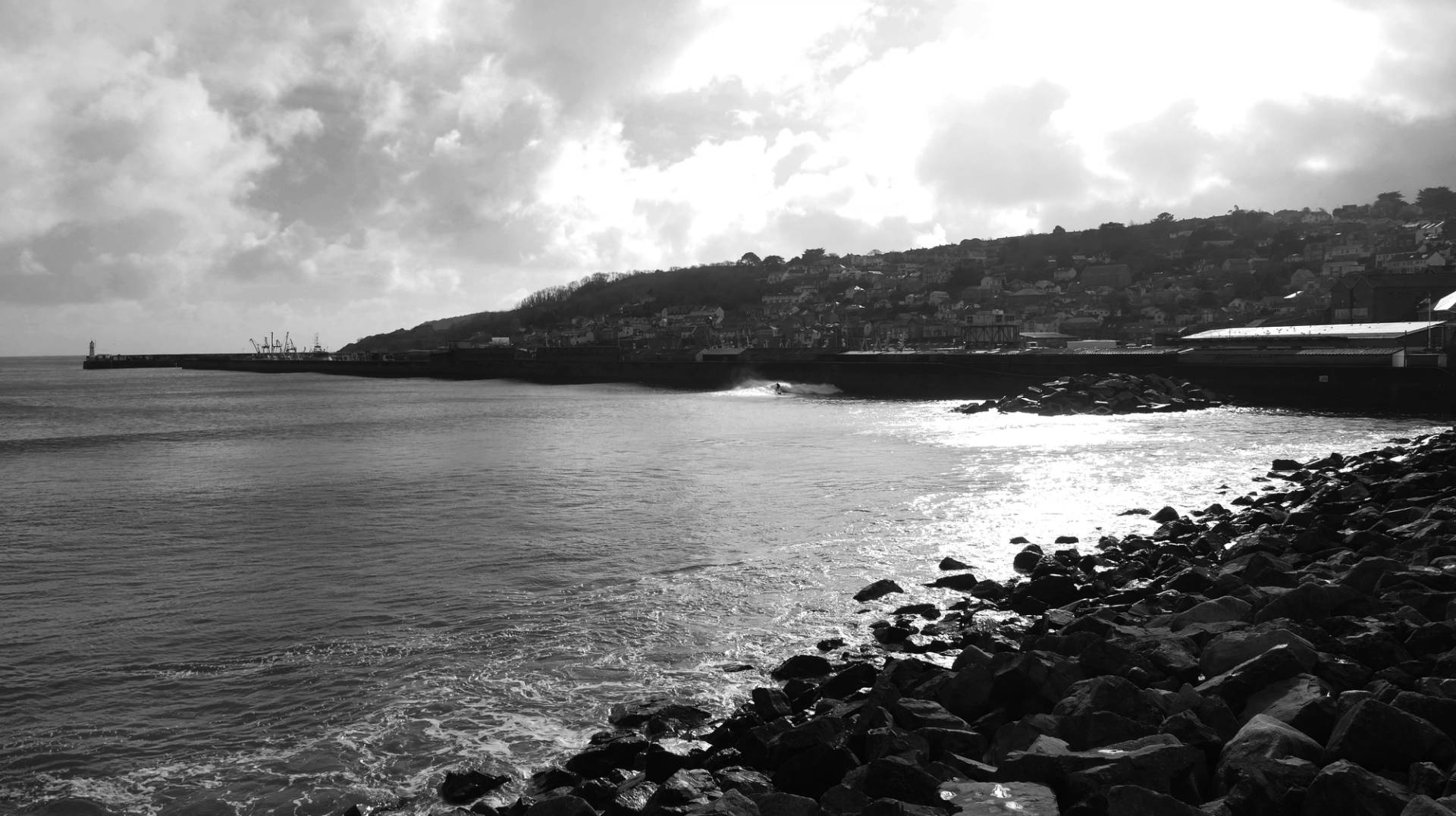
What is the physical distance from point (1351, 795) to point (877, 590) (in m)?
6.28

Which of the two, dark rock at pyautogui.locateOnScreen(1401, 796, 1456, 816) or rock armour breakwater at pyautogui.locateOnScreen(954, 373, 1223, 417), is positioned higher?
rock armour breakwater at pyautogui.locateOnScreen(954, 373, 1223, 417)

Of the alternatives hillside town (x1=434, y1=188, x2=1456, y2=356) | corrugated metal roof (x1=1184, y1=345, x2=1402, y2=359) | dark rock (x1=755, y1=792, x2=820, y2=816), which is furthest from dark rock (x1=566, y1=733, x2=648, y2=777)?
hillside town (x1=434, y1=188, x2=1456, y2=356)

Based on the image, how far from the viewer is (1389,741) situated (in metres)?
4.87

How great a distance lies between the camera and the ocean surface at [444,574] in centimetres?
692

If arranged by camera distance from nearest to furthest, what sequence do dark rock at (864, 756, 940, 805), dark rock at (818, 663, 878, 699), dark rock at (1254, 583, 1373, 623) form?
dark rock at (864, 756, 940, 805)
dark rock at (818, 663, 878, 699)
dark rock at (1254, 583, 1373, 623)

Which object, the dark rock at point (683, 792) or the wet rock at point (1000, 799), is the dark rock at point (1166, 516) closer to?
the wet rock at point (1000, 799)

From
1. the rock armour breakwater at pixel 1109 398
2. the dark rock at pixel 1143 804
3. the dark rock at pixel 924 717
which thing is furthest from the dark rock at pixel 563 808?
the rock armour breakwater at pixel 1109 398

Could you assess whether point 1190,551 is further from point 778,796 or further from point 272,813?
point 272,813

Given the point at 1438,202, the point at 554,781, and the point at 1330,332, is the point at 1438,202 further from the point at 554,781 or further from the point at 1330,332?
the point at 554,781

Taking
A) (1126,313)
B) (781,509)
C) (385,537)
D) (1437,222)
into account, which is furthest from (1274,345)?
(1437,222)

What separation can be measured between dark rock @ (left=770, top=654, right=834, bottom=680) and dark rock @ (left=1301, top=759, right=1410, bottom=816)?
4012mm

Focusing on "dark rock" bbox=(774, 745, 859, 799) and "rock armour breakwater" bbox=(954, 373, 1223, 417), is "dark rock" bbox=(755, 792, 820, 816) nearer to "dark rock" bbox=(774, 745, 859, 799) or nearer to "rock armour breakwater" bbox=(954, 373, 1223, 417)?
"dark rock" bbox=(774, 745, 859, 799)

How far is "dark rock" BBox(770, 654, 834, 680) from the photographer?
7.95 m

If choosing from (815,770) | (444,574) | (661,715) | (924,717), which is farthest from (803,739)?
(444,574)
